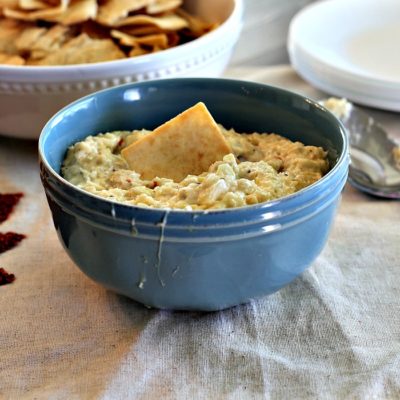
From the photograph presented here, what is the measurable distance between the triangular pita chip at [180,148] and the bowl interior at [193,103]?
109 mm

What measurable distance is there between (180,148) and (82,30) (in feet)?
1.79

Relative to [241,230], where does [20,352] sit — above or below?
below

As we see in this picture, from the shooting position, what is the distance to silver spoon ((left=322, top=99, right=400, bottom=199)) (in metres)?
1.27

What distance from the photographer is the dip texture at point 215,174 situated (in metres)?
0.89

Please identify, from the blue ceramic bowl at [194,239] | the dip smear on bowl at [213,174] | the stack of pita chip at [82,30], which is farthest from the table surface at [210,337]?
the stack of pita chip at [82,30]

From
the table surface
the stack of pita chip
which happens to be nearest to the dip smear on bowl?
the table surface

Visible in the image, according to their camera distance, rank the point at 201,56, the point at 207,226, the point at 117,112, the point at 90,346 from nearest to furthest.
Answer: the point at 207,226
the point at 90,346
the point at 117,112
the point at 201,56

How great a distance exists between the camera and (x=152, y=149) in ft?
3.38

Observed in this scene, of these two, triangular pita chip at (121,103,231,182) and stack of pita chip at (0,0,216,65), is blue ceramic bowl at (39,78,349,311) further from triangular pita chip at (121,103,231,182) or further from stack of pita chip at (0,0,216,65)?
stack of pita chip at (0,0,216,65)

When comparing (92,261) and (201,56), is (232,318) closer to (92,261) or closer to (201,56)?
(92,261)

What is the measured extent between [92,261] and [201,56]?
582mm

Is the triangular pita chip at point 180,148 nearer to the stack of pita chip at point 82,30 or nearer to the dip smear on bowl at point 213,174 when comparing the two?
the dip smear on bowl at point 213,174

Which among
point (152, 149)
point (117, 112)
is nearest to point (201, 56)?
point (117, 112)

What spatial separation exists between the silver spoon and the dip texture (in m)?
0.25
